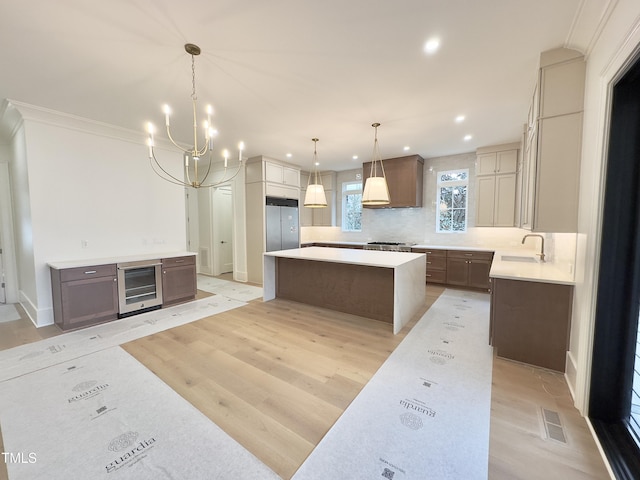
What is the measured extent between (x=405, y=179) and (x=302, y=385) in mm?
4827

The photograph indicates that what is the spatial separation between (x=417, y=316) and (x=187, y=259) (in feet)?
12.8

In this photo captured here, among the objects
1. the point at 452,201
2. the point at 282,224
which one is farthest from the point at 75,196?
the point at 452,201

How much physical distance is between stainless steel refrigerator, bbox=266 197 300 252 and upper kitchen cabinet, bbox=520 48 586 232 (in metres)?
4.69

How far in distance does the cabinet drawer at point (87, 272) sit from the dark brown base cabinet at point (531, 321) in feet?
15.9

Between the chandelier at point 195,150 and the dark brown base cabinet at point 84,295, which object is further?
the dark brown base cabinet at point 84,295

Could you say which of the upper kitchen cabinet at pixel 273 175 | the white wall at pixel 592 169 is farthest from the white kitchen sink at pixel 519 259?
the upper kitchen cabinet at pixel 273 175

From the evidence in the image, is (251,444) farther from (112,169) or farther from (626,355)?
(112,169)

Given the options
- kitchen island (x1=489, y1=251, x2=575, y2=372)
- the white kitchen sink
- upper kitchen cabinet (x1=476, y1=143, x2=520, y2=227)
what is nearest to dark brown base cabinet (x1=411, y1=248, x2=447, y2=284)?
upper kitchen cabinet (x1=476, y1=143, x2=520, y2=227)

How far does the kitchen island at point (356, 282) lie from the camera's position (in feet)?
11.1

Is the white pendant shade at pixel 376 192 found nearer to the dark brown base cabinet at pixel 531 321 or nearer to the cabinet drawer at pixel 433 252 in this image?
the dark brown base cabinet at pixel 531 321

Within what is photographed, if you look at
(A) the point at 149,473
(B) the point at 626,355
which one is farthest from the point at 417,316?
A: (A) the point at 149,473

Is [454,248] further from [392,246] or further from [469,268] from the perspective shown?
[392,246]

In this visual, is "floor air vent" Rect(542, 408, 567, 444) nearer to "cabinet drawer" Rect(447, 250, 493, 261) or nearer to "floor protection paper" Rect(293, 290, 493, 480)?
"floor protection paper" Rect(293, 290, 493, 480)

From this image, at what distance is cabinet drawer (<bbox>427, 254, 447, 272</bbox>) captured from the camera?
5382mm
